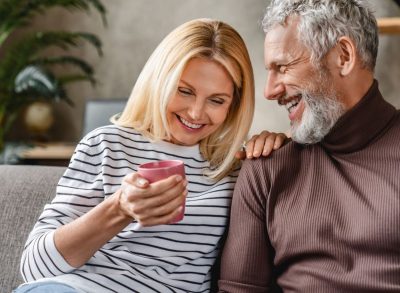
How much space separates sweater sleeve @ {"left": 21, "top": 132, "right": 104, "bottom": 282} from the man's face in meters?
0.49

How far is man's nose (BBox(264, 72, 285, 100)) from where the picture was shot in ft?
5.11

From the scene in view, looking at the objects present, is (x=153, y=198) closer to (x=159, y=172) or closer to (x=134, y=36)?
(x=159, y=172)

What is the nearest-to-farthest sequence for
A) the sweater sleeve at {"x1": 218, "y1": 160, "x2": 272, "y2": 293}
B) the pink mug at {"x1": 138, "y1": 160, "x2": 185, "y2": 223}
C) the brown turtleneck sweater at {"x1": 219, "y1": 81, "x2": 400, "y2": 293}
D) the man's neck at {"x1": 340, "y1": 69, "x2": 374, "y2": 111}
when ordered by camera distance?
the pink mug at {"x1": 138, "y1": 160, "x2": 185, "y2": 223}, the brown turtleneck sweater at {"x1": 219, "y1": 81, "x2": 400, "y2": 293}, the sweater sleeve at {"x1": 218, "y1": 160, "x2": 272, "y2": 293}, the man's neck at {"x1": 340, "y1": 69, "x2": 374, "y2": 111}

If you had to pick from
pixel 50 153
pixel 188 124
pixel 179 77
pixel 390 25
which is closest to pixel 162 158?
pixel 188 124

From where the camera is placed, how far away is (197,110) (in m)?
1.52

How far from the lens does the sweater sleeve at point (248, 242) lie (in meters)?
1.44

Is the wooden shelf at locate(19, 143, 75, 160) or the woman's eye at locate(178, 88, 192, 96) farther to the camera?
the wooden shelf at locate(19, 143, 75, 160)

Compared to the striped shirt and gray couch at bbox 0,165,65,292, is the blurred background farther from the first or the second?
the striped shirt

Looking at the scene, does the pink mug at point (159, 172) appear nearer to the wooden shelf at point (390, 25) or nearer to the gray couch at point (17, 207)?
the gray couch at point (17, 207)

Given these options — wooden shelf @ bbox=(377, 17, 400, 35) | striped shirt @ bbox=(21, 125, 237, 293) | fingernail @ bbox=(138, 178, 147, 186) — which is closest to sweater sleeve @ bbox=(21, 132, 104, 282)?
striped shirt @ bbox=(21, 125, 237, 293)

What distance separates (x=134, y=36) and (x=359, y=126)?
9.42ft

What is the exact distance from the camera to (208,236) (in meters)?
1.50

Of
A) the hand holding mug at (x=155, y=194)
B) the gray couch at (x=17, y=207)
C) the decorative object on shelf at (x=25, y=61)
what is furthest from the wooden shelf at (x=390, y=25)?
the decorative object on shelf at (x=25, y=61)

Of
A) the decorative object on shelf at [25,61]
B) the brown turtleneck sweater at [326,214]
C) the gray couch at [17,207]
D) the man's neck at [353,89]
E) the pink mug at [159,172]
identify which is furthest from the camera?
the decorative object on shelf at [25,61]
